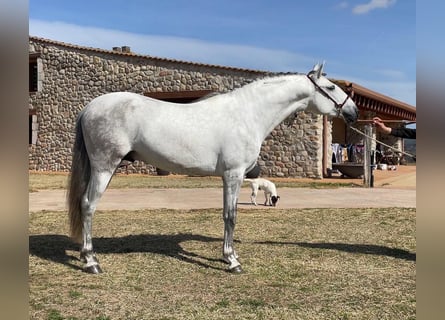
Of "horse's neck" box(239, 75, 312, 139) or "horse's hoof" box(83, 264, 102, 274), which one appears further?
"horse's neck" box(239, 75, 312, 139)

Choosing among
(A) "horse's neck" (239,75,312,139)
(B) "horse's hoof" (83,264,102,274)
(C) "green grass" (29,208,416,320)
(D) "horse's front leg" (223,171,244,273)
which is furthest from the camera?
(A) "horse's neck" (239,75,312,139)

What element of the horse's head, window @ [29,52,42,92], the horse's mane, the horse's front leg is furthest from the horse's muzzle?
window @ [29,52,42,92]

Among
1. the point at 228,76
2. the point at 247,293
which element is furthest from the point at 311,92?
the point at 228,76

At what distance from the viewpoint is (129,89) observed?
17.5 meters

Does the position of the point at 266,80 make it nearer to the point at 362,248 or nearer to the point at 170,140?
the point at 170,140

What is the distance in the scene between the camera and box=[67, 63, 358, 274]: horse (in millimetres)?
3969

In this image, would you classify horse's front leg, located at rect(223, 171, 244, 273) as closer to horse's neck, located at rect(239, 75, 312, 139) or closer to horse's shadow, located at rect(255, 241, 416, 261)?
horse's neck, located at rect(239, 75, 312, 139)

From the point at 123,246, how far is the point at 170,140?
1711 millimetres

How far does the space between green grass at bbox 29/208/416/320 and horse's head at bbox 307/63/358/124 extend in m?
1.57

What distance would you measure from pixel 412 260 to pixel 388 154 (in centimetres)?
1883

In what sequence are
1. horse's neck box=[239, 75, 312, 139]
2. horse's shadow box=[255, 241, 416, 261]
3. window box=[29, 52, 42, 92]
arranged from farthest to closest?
window box=[29, 52, 42, 92] → horse's shadow box=[255, 241, 416, 261] → horse's neck box=[239, 75, 312, 139]

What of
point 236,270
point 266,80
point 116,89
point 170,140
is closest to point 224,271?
point 236,270

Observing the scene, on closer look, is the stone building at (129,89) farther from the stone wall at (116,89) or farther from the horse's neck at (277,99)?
the horse's neck at (277,99)

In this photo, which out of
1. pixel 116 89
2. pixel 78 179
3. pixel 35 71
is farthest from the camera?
pixel 35 71
